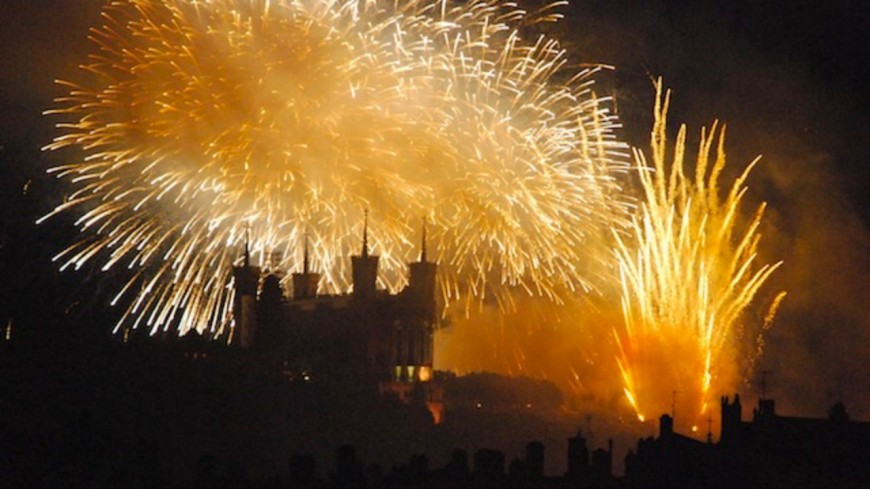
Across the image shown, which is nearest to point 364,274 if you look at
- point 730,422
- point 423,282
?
point 423,282

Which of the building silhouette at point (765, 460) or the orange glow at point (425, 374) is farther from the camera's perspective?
the orange glow at point (425, 374)

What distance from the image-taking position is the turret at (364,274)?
121875 millimetres

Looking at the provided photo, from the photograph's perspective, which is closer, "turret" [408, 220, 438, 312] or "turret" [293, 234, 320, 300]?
"turret" [408, 220, 438, 312]

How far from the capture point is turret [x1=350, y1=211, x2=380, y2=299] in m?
122

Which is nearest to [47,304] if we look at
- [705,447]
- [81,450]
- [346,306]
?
[346,306]

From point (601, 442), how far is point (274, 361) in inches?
1124

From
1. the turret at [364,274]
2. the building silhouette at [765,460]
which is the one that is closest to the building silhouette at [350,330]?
the turret at [364,274]

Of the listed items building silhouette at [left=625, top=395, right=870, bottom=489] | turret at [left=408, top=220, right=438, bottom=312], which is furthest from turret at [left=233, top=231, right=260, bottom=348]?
building silhouette at [left=625, top=395, right=870, bottom=489]

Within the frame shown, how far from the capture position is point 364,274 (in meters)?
123

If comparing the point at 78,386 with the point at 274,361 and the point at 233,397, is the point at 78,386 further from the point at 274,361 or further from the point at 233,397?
the point at 274,361

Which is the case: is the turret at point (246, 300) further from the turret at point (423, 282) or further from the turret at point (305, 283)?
the turret at point (423, 282)

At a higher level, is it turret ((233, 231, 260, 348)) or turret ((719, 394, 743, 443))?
turret ((233, 231, 260, 348))

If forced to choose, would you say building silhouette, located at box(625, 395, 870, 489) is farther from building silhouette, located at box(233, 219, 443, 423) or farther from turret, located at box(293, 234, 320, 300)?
turret, located at box(293, 234, 320, 300)

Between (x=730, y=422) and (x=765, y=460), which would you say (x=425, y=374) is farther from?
(x=765, y=460)
